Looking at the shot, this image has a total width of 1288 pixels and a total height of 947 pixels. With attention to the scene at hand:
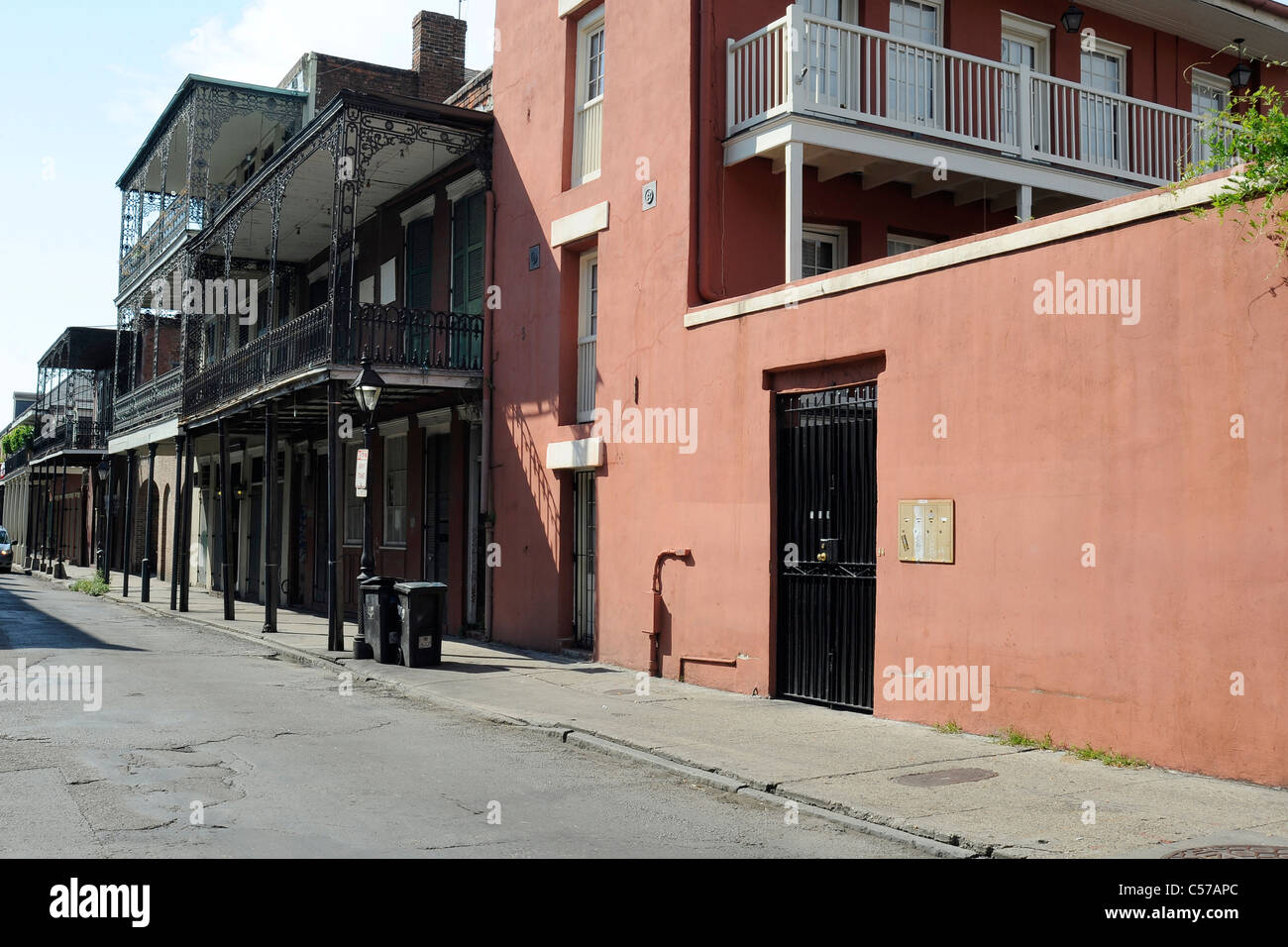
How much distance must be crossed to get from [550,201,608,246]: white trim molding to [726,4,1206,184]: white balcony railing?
2.14 m

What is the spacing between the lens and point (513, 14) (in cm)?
1700

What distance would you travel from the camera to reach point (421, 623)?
14266 millimetres

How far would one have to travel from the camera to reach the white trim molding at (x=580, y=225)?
571 inches

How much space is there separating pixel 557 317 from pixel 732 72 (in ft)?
12.7

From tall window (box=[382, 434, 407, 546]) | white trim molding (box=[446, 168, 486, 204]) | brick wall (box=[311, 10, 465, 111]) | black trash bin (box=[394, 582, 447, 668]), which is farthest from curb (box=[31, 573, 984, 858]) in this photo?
brick wall (box=[311, 10, 465, 111])

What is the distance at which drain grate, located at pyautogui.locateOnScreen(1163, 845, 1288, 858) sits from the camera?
228 inches

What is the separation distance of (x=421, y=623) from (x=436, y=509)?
485cm

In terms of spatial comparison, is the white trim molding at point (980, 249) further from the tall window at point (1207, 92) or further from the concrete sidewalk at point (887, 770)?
the tall window at point (1207, 92)

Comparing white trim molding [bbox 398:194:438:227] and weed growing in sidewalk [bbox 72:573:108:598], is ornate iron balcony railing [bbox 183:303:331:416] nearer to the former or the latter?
white trim molding [bbox 398:194:438:227]

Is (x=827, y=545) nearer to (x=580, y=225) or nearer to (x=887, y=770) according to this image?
(x=887, y=770)

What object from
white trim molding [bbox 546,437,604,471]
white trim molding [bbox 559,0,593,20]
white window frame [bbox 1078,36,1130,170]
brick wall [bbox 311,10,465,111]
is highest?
brick wall [bbox 311,10,465,111]

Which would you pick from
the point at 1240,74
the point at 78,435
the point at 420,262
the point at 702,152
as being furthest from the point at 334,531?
the point at 78,435

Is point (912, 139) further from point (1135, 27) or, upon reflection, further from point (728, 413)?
point (1135, 27)
